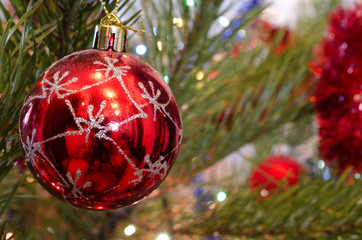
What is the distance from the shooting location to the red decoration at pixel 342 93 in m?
0.44

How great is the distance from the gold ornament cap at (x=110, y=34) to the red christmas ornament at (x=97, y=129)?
1 centimetres

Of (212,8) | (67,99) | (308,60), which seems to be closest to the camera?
Result: (67,99)

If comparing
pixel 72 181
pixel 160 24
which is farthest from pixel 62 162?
pixel 160 24

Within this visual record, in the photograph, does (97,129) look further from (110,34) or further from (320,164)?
(320,164)

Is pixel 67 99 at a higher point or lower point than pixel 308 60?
higher

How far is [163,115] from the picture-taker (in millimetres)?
228

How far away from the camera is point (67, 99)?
8.4 inches

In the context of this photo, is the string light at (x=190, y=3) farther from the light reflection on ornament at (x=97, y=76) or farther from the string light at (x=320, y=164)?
the string light at (x=320, y=164)

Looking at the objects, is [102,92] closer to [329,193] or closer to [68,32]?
[68,32]

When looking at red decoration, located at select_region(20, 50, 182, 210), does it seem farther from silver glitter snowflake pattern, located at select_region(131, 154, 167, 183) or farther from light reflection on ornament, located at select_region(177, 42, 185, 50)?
light reflection on ornament, located at select_region(177, 42, 185, 50)

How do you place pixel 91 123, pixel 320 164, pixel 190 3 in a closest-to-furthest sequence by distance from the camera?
pixel 91 123 → pixel 190 3 → pixel 320 164

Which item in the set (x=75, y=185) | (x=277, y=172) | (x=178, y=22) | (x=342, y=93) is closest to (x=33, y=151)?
(x=75, y=185)

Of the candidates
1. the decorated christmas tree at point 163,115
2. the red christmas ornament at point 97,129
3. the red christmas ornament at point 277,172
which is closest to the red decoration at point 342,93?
the decorated christmas tree at point 163,115

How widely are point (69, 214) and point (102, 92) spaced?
0.96ft
